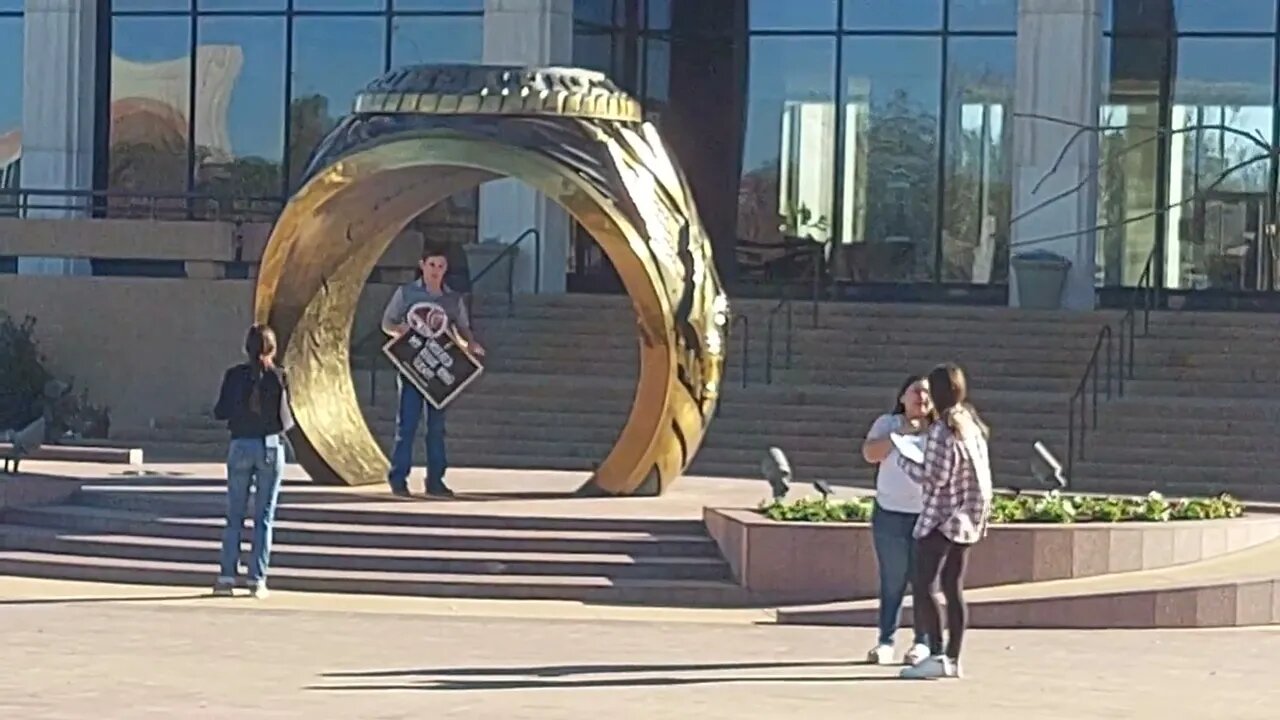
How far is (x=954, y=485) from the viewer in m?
13.2

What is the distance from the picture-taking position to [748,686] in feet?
43.4

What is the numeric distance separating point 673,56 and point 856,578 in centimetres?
2406

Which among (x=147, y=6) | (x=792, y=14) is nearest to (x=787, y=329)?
(x=792, y=14)

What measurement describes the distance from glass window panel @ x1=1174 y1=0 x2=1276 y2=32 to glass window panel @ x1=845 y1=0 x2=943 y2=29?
341 centimetres

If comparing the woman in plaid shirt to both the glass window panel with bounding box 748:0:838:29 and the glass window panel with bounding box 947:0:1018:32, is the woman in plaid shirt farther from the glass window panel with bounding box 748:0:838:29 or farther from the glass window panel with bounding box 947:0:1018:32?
the glass window panel with bounding box 748:0:838:29

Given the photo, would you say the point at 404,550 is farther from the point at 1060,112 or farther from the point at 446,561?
the point at 1060,112

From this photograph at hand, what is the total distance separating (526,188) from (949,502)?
23029mm

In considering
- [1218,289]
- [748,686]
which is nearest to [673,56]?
[1218,289]

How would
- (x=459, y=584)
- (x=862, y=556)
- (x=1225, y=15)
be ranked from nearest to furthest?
(x=862, y=556)
(x=459, y=584)
(x=1225, y=15)

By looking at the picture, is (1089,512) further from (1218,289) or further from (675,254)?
(1218,289)

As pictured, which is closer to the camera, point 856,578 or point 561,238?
point 856,578

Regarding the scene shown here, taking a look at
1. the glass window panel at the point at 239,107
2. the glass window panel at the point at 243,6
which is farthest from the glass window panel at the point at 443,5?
the glass window panel at the point at 239,107

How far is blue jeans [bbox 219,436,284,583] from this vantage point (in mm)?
16594

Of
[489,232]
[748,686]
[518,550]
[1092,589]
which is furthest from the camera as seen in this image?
[489,232]
